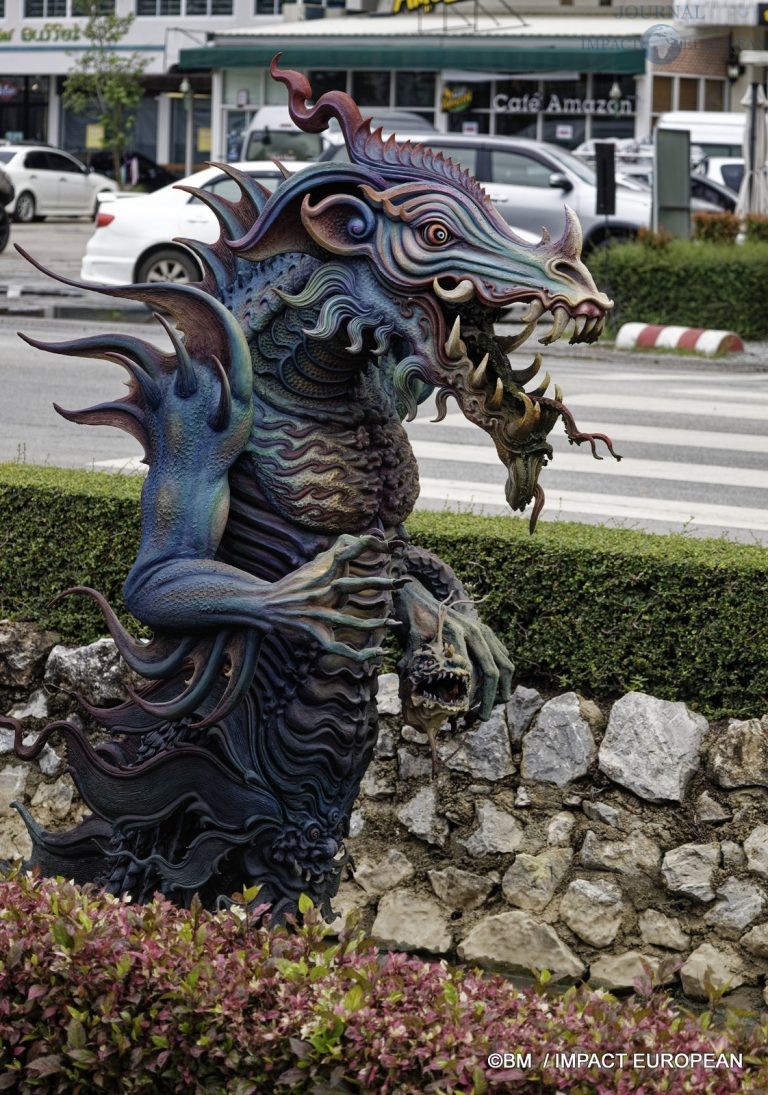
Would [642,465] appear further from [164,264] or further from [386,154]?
[164,264]

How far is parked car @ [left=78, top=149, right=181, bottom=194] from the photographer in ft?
142

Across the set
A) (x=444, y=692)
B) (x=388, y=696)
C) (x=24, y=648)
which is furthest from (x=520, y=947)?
(x=24, y=648)

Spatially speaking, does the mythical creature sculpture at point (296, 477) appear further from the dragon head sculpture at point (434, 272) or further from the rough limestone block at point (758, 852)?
the rough limestone block at point (758, 852)

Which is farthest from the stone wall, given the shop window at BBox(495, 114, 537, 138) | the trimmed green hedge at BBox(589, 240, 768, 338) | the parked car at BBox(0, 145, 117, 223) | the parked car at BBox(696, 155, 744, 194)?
the shop window at BBox(495, 114, 537, 138)

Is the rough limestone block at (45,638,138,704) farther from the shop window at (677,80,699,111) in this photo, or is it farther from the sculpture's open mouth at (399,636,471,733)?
the shop window at (677,80,699,111)

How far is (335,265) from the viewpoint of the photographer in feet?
12.0

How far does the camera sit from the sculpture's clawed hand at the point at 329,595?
3.51 m

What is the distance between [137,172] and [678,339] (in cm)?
2881

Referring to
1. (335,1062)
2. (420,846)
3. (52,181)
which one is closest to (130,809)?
(335,1062)

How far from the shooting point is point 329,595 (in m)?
3.55

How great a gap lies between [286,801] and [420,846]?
2.02 m

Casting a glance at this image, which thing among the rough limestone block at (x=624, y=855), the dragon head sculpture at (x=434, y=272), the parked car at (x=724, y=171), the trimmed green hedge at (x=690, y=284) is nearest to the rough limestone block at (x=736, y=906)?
the rough limestone block at (x=624, y=855)

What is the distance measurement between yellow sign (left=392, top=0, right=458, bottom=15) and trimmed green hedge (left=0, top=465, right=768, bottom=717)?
118 ft

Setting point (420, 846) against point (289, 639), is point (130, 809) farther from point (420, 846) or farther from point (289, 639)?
point (420, 846)
